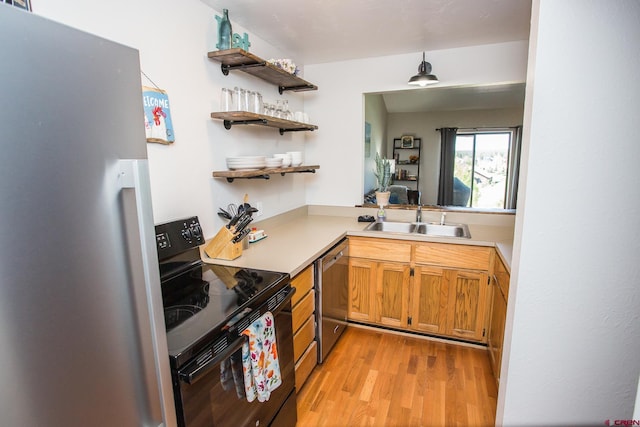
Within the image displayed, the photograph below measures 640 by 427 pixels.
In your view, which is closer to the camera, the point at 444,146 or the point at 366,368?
the point at 366,368

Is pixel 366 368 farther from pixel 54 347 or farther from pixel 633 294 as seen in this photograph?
pixel 54 347

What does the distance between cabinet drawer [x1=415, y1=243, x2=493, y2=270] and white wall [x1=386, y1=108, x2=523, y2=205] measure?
4.05 m

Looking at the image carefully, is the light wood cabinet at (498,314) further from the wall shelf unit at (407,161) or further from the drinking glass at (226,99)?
the wall shelf unit at (407,161)

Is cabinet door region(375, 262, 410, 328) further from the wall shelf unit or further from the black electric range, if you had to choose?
the wall shelf unit

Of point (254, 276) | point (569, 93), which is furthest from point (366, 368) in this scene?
point (569, 93)

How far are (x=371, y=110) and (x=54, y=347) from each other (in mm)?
4655

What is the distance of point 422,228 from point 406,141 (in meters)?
3.74

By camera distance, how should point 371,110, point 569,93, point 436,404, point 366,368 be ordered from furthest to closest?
point 371,110 → point 366,368 → point 436,404 → point 569,93

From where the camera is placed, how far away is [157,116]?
158cm

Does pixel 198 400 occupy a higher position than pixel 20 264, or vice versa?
pixel 20 264

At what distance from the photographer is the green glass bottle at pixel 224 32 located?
1880 millimetres

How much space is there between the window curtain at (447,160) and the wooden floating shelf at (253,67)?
4.01 metres

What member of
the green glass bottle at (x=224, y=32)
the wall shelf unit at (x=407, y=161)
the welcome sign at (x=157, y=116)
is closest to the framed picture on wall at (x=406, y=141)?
the wall shelf unit at (x=407, y=161)

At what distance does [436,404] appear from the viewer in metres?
1.91
